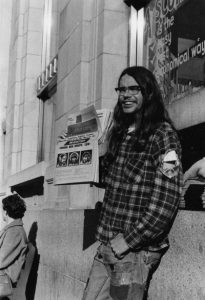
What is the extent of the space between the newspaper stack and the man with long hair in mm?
403

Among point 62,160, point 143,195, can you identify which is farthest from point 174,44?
point 143,195

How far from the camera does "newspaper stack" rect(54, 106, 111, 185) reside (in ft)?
13.2

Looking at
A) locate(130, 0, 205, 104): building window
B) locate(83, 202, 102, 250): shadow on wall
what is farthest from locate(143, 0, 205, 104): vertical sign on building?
locate(83, 202, 102, 250): shadow on wall

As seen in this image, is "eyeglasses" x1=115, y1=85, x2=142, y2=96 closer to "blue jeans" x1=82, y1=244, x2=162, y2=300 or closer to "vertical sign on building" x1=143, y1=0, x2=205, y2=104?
"blue jeans" x1=82, y1=244, x2=162, y2=300

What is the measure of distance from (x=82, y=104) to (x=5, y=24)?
405 inches

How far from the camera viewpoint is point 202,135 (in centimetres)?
478

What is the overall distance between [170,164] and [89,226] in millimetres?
3070

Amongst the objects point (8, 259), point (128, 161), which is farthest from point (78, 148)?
point (8, 259)

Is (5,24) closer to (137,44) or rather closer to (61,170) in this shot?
(137,44)

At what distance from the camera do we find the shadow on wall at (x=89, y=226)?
5.99 m

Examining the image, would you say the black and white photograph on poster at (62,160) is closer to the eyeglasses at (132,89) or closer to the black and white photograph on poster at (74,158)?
the black and white photograph on poster at (74,158)

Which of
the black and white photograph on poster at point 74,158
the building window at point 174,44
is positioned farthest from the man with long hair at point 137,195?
the building window at point 174,44

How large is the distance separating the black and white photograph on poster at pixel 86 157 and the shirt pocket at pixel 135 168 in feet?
2.27

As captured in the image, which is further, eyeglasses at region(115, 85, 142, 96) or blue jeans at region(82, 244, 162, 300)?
eyeglasses at region(115, 85, 142, 96)
